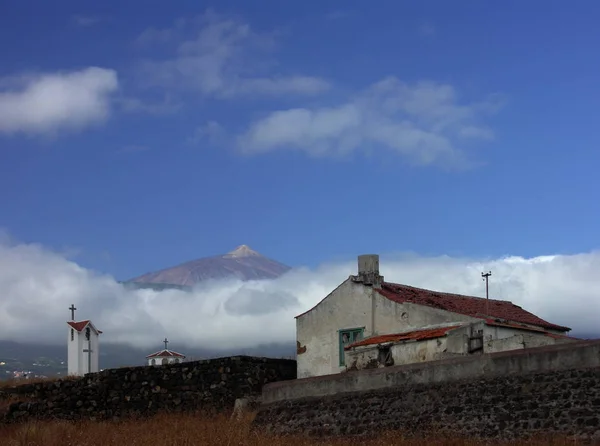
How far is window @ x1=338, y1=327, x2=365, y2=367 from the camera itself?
29.1m

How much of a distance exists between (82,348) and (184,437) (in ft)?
62.6

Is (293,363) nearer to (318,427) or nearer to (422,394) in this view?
(318,427)

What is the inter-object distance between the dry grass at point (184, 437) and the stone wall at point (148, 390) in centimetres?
362

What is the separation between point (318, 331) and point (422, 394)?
550 inches

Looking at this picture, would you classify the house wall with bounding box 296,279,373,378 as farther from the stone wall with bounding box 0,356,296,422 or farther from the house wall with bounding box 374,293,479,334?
the stone wall with bounding box 0,356,296,422

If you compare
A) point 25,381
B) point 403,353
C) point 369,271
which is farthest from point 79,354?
point 403,353

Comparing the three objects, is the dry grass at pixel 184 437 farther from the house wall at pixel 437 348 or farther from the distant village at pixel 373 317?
the distant village at pixel 373 317

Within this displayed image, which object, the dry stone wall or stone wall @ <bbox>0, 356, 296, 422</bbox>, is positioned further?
stone wall @ <bbox>0, 356, 296, 422</bbox>

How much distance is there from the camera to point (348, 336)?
29641 millimetres

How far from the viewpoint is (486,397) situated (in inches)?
607

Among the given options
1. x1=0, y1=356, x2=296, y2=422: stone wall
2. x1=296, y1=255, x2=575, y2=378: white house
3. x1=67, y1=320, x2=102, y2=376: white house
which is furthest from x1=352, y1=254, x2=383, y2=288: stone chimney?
x1=67, y1=320, x2=102, y2=376: white house

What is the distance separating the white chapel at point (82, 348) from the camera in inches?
1358

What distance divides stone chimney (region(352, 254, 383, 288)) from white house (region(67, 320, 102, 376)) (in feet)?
38.7

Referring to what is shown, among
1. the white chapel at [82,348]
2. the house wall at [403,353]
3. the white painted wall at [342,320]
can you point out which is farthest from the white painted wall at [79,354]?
Result: the house wall at [403,353]
